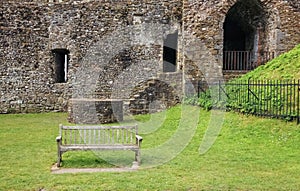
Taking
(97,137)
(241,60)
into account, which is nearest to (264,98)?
(97,137)

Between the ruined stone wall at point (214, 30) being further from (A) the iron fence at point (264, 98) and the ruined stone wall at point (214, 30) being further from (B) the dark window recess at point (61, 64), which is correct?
(B) the dark window recess at point (61, 64)

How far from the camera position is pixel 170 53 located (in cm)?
2142

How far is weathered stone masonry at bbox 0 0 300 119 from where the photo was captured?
2006cm

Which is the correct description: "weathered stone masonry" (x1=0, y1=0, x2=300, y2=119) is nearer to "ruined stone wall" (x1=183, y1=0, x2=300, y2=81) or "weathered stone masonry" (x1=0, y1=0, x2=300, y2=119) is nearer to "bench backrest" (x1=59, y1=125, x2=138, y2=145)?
"ruined stone wall" (x1=183, y1=0, x2=300, y2=81)

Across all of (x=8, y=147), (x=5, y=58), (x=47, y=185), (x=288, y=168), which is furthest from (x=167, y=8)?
(x=47, y=185)

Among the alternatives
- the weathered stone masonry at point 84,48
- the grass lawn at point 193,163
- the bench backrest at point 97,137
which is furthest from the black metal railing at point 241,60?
the bench backrest at point 97,137

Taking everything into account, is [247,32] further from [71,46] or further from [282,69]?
[71,46]

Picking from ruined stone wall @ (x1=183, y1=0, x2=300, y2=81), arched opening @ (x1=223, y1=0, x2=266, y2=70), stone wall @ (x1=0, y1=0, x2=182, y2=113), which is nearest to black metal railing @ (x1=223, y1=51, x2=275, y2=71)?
arched opening @ (x1=223, y1=0, x2=266, y2=70)

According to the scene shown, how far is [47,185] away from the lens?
24.0ft

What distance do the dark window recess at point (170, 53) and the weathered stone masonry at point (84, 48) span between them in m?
0.42

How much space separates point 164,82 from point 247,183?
12.3 metres

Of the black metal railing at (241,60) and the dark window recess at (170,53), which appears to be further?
the dark window recess at (170,53)

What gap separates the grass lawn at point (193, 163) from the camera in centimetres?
740

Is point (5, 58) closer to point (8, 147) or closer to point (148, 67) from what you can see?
point (148, 67)
